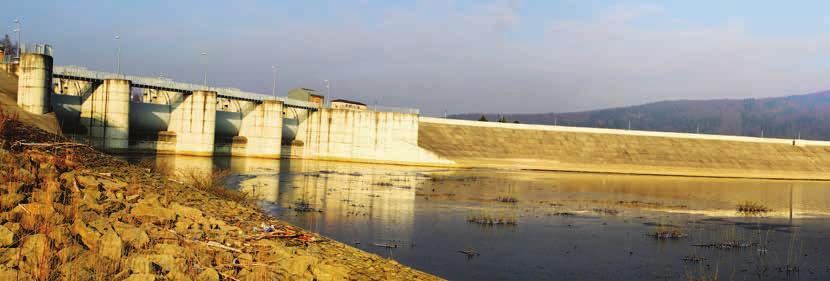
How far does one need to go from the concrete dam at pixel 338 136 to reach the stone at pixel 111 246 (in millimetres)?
57807

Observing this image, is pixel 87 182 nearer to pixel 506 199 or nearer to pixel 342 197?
pixel 342 197

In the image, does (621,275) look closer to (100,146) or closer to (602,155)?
(100,146)

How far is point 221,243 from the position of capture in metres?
15.1

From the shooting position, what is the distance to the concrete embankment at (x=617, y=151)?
334 ft

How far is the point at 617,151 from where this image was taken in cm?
11131

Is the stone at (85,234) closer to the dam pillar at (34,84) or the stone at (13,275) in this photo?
the stone at (13,275)

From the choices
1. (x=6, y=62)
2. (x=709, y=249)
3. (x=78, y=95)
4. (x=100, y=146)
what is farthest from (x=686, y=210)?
(x=6, y=62)

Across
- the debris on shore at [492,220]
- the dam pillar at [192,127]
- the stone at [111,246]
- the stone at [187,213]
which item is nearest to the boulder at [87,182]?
the stone at [187,213]

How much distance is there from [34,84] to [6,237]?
58789mm

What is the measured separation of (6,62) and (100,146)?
51.8 ft

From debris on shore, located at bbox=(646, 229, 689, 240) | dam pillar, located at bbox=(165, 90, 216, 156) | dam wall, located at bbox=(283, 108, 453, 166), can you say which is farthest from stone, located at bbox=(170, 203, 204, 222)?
dam wall, located at bbox=(283, 108, 453, 166)

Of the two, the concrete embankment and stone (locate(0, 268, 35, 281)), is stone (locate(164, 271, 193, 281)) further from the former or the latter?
the concrete embankment

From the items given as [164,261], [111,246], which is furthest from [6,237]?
[164,261]

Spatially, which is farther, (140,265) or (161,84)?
(161,84)
